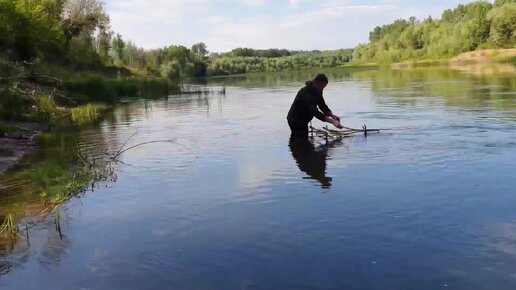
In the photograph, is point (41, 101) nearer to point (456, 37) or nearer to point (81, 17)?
point (81, 17)

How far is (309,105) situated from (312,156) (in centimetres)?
251

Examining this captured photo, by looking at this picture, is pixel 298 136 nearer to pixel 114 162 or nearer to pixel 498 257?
pixel 114 162

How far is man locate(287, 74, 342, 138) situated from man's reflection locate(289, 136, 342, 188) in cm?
61

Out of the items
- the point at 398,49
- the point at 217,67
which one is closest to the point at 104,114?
the point at 217,67

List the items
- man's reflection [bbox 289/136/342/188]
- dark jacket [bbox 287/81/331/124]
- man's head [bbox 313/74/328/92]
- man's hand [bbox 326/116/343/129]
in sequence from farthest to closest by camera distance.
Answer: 1. dark jacket [bbox 287/81/331/124]
2. man's head [bbox 313/74/328/92]
3. man's hand [bbox 326/116/343/129]
4. man's reflection [bbox 289/136/342/188]

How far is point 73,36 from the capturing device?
2736 inches

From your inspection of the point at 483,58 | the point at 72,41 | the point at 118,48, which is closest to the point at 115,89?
the point at 72,41

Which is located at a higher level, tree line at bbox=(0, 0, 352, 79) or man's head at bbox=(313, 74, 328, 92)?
tree line at bbox=(0, 0, 352, 79)

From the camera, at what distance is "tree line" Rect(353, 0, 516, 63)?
108 m

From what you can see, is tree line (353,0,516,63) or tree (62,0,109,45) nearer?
tree (62,0,109,45)

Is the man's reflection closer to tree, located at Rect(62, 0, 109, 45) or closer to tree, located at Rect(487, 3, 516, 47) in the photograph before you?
tree, located at Rect(62, 0, 109, 45)

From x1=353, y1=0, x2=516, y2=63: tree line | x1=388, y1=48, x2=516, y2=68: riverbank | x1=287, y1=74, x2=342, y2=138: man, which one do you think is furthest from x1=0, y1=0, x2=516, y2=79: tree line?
x1=287, y1=74, x2=342, y2=138: man

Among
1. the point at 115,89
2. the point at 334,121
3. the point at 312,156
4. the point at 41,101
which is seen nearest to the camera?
the point at 312,156

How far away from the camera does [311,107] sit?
55.2 feet
